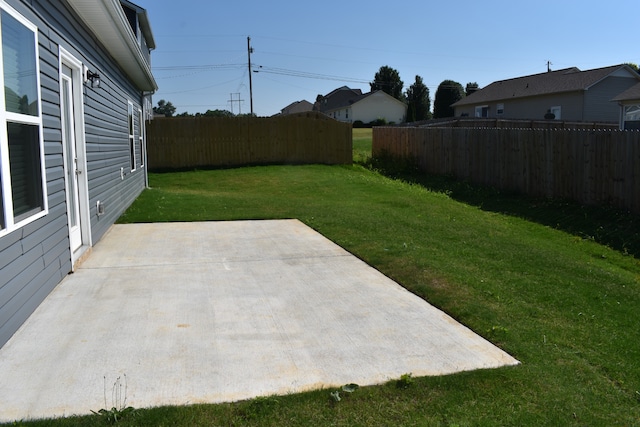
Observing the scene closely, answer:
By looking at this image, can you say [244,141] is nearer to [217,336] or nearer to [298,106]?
[217,336]

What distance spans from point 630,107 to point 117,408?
2523 centimetres

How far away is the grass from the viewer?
3059 millimetres

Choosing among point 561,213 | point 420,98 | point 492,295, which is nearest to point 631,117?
point 561,213

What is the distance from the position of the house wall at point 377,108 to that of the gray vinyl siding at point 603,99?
3233 cm

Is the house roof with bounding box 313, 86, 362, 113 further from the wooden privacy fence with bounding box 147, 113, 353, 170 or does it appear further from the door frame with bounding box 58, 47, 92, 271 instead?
the door frame with bounding box 58, 47, 92, 271

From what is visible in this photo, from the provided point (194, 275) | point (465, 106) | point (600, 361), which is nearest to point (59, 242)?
point (194, 275)

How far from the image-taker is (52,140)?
5.27 metres

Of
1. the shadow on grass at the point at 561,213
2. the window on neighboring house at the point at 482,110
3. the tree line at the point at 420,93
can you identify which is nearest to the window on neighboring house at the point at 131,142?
the shadow on grass at the point at 561,213

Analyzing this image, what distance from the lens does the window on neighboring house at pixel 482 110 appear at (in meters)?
41.3

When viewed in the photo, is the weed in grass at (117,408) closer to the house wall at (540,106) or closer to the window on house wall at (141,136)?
the window on house wall at (141,136)

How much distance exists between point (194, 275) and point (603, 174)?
8368 mm

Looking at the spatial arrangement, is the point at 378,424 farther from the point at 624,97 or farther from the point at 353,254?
the point at 624,97

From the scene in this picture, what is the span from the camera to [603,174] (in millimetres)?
10539

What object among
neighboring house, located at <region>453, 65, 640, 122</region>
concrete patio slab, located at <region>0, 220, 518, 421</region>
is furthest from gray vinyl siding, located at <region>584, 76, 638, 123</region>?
concrete patio slab, located at <region>0, 220, 518, 421</region>
